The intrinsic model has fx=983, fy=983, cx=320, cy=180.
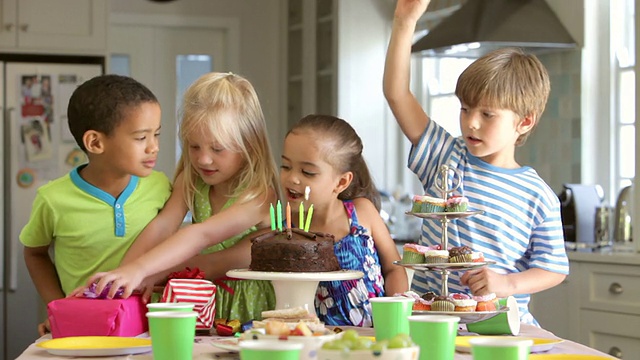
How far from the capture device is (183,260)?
1878 millimetres

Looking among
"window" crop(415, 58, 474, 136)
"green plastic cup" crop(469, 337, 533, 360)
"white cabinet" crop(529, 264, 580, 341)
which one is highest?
"window" crop(415, 58, 474, 136)

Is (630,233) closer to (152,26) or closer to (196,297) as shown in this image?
(196,297)

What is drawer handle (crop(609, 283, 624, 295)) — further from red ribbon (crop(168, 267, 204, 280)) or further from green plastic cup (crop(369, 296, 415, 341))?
green plastic cup (crop(369, 296, 415, 341))

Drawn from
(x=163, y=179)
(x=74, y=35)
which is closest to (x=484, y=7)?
(x=74, y=35)

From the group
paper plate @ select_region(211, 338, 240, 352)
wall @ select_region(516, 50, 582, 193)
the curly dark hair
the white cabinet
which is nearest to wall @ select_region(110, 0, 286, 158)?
wall @ select_region(516, 50, 582, 193)

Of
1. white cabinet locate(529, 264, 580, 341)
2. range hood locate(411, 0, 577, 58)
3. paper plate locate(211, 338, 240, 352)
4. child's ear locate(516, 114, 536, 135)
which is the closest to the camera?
paper plate locate(211, 338, 240, 352)

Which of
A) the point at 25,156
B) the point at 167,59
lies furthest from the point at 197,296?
the point at 167,59

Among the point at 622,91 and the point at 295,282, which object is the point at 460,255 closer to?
the point at 295,282

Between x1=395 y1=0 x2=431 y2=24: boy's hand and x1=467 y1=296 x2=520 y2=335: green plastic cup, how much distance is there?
0.63 meters

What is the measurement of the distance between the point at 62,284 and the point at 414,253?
33.5 inches

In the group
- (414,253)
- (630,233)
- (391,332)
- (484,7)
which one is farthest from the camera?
(484,7)

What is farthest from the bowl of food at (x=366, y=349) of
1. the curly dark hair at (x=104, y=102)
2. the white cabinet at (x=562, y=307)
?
the white cabinet at (x=562, y=307)

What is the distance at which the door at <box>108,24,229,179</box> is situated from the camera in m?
6.68

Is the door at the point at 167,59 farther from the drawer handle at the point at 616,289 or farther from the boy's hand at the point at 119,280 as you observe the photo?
the boy's hand at the point at 119,280
